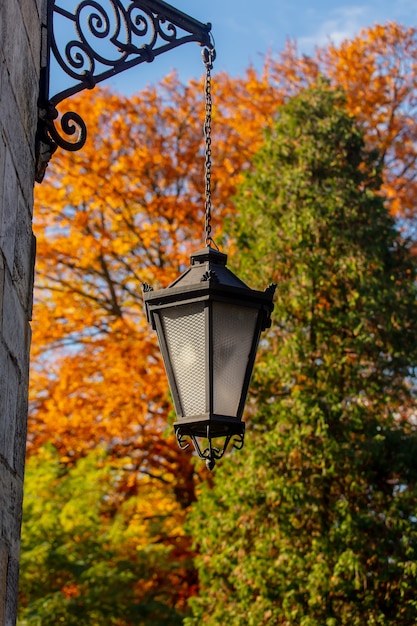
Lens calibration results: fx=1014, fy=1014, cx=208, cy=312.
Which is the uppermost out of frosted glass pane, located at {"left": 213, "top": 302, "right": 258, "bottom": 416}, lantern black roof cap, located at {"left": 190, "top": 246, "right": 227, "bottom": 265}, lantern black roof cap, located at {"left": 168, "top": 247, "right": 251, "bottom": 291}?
lantern black roof cap, located at {"left": 190, "top": 246, "right": 227, "bottom": 265}

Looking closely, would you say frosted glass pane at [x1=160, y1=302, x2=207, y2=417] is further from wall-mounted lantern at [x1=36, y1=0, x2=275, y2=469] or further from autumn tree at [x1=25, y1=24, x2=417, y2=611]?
autumn tree at [x1=25, y1=24, x2=417, y2=611]

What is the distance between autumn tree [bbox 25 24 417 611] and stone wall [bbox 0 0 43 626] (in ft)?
40.7

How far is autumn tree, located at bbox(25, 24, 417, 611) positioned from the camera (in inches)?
660

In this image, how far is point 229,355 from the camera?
3822 mm

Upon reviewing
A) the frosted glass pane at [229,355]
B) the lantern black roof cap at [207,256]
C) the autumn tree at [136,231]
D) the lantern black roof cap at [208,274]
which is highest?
the autumn tree at [136,231]

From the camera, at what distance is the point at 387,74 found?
64.7 feet

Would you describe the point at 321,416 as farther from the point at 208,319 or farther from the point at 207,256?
the point at 208,319

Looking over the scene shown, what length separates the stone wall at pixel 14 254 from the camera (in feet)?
10.3

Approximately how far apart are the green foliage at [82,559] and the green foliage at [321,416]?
6.97 feet

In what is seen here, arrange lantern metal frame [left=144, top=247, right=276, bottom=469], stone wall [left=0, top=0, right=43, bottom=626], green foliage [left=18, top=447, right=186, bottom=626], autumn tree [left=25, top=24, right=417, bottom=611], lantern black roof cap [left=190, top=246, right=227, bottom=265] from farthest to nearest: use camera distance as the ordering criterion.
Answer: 1. autumn tree [left=25, top=24, right=417, bottom=611]
2. green foliage [left=18, top=447, right=186, bottom=626]
3. lantern black roof cap [left=190, top=246, right=227, bottom=265]
4. lantern metal frame [left=144, top=247, right=276, bottom=469]
5. stone wall [left=0, top=0, right=43, bottom=626]

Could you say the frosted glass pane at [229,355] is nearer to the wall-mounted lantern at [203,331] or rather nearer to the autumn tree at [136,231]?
the wall-mounted lantern at [203,331]

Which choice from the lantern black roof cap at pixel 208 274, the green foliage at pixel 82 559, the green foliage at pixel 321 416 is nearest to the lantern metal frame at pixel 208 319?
the lantern black roof cap at pixel 208 274

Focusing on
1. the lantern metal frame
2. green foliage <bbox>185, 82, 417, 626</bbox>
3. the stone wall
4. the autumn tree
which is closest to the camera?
the stone wall

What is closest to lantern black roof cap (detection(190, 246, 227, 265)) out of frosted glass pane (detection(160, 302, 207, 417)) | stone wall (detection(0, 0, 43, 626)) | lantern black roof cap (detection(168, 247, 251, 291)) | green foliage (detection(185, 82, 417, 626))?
lantern black roof cap (detection(168, 247, 251, 291))
